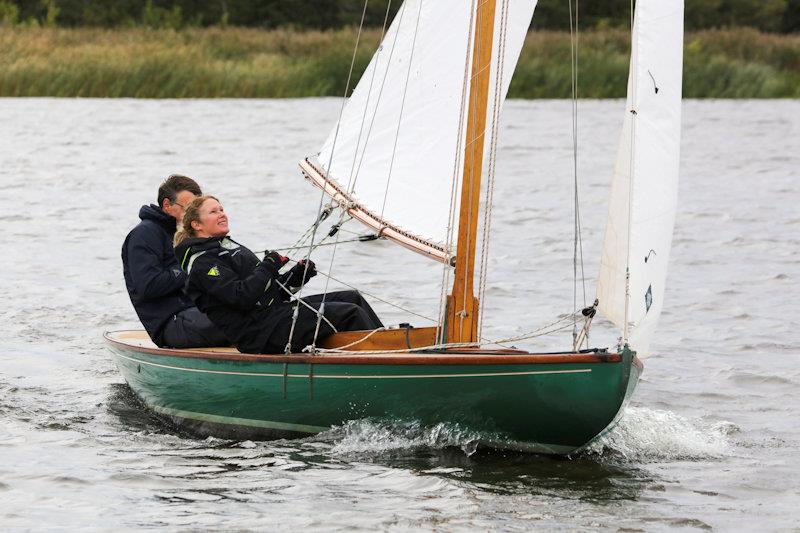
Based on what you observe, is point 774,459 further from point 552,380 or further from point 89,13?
point 89,13

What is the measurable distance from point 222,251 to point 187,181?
0.82 meters

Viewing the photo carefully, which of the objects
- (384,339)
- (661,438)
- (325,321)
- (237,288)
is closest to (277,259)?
(237,288)

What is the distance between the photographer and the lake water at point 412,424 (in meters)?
6.34

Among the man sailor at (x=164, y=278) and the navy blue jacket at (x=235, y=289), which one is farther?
the man sailor at (x=164, y=278)

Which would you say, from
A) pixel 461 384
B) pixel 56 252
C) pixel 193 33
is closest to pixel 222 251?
pixel 461 384

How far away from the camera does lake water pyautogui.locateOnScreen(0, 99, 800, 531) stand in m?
6.34

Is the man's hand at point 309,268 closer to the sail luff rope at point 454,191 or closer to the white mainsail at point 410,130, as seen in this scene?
the sail luff rope at point 454,191

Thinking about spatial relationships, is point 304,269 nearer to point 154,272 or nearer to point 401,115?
point 154,272

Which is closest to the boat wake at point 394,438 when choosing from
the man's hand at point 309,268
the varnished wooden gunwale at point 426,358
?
the varnished wooden gunwale at point 426,358

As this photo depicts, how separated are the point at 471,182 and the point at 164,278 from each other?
1.78 m

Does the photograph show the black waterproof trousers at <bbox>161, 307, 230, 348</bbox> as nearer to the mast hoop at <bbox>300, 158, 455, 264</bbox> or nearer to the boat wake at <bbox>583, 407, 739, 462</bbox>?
the mast hoop at <bbox>300, 158, 455, 264</bbox>

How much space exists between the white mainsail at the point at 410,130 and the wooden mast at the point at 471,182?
1.96 ft

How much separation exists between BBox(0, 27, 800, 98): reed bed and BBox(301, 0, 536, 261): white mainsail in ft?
60.3

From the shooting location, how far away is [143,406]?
27.6 feet
